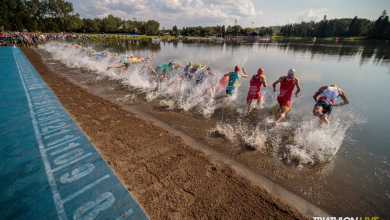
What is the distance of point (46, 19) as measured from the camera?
81250mm

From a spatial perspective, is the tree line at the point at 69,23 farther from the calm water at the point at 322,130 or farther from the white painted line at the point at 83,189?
the white painted line at the point at 83,189

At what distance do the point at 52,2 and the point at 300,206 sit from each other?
383 ft

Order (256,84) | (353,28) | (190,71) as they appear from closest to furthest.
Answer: (256,84) < (190,71) < (353,28)

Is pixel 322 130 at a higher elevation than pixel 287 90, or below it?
below

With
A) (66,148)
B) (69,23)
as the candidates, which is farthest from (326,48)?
(69,23)

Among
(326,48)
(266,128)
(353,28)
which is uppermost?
(353,28)

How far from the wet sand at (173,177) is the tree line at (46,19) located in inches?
3660

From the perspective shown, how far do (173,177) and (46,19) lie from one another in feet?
383

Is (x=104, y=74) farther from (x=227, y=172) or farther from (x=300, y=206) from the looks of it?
(x=300, y=206)

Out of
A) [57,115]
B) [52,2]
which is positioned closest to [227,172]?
[57,115]

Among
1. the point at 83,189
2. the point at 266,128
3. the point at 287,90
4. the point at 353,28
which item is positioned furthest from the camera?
the point at 353,28

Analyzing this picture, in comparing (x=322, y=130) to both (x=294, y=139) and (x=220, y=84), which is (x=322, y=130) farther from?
(x=220, y=84)

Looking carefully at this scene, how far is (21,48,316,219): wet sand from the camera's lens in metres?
3.04

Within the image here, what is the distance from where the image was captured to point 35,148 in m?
4.45
